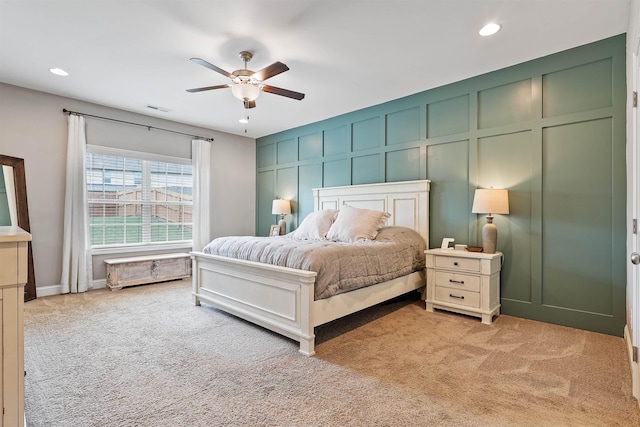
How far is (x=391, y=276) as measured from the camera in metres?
3.26

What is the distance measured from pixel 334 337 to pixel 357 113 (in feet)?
10.8

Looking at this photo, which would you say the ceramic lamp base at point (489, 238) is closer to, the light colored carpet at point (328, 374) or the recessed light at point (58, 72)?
the light colored carpet at point (328, 374)

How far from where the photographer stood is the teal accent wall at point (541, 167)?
2865mm

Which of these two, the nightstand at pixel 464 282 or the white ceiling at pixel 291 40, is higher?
the white ceiling at pixel 291 40

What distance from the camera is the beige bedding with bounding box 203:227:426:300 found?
2605 millimetres

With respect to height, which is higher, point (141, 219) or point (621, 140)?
point (621, 140)

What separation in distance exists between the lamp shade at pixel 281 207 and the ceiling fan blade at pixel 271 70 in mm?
2981

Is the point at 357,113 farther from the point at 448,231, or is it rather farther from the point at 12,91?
the point at 12,91

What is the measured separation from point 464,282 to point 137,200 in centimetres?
481

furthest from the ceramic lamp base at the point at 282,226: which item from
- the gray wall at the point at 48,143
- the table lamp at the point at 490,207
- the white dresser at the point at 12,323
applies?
the white dresser at the point at 12,323

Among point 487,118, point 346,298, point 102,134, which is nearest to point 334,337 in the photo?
point 346,298

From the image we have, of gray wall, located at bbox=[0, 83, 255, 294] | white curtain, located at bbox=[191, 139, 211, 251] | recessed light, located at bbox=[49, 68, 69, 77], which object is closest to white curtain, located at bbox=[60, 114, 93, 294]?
gray wall, located at bbox=[0, 83, 255, 294]

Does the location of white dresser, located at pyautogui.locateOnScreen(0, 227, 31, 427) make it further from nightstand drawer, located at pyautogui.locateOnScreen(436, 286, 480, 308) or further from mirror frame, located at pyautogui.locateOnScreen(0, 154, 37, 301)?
mirror frame, located at pyautogui.locateOnScreen(0, 154, 37, 301)

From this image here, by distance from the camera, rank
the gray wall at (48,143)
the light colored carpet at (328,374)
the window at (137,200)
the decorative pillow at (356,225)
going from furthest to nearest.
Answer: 1. the window at (137,200)
2. the gray wall at (48,143)
3. the decorative pillow at (356,225)
4. the light colored carpet at (328,374)
